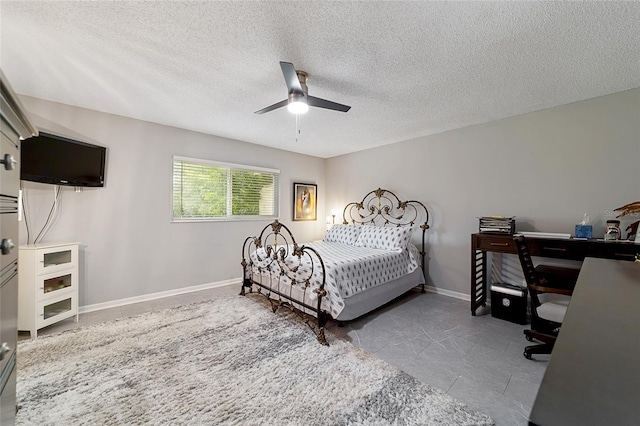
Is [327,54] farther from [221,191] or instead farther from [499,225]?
[221,191]

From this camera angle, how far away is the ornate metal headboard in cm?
428

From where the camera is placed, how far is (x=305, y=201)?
5.51 metres

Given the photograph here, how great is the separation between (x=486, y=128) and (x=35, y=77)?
16.7 feet

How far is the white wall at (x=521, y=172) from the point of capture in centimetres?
272

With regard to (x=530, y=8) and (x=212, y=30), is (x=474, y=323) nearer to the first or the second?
(x=530, y=8)

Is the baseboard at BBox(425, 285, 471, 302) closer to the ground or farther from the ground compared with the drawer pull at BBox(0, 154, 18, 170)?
closer to the ground

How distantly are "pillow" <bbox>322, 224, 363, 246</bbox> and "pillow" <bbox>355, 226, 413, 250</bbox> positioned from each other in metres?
0.15

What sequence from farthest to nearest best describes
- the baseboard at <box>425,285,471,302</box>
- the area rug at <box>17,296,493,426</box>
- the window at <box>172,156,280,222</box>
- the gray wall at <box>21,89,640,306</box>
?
the window at <box>172,156,280,222</box> < the baseboard at <box>425,285,471,302</box> < the gray wall at <box>21,89,640,306</box> < the area rug at <box>17,296,493,426</box>

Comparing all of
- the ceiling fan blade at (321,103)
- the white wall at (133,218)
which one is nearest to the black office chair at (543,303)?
the ceiling fan blade at (321,103)

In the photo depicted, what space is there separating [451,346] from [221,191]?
385cm

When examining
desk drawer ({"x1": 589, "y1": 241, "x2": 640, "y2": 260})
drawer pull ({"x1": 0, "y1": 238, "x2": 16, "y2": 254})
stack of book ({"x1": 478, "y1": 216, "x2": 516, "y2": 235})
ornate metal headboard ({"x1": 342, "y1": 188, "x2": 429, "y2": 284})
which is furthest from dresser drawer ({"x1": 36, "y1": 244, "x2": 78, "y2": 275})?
desk drawer ({"x1": 589, "y1": 241, "x2": 640, "y2": 260})

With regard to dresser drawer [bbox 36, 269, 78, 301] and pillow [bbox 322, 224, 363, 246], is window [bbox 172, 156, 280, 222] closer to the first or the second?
pillow [bbox 322, 224, 363, 246]

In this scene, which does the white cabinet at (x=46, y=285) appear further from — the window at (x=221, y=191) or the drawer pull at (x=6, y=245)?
the drawer pull at (x=6, y=245)

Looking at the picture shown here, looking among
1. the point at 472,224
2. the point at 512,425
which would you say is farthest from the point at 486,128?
the point at 512,425
